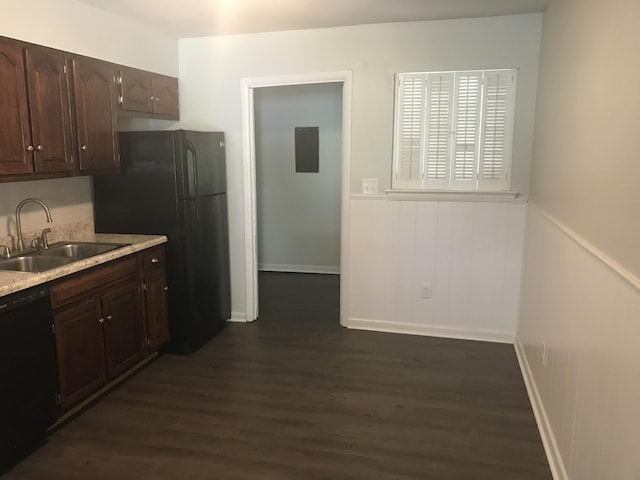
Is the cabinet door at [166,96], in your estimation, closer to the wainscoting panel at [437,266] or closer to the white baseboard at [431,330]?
the wainscoting panel at [437,266]

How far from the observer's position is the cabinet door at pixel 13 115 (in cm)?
253

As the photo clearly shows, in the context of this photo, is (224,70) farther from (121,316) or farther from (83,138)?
(121,316)

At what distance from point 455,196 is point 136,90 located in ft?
8.37

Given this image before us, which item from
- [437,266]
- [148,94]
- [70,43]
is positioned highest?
[70,43]

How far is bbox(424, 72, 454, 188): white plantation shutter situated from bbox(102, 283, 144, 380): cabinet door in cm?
237

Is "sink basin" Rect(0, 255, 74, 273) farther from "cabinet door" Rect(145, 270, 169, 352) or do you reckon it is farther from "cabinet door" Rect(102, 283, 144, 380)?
"cabinet door" Rect(145, 270, 169, 352)

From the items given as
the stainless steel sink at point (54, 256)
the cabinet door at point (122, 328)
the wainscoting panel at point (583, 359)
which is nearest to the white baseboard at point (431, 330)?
the wainscoting panel at point (583, 359)

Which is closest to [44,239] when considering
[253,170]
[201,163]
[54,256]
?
[54,256]

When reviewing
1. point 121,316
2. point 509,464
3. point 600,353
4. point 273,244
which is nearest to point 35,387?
point 121,316

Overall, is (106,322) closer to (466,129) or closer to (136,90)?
(136,90)

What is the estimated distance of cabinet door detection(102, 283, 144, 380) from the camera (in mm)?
3070

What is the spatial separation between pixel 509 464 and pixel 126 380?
246 centimetres

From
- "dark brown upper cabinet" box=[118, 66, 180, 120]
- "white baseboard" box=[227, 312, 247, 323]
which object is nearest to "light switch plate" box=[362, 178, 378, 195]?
"white baseboard" box=[227, 312, 247, 323]

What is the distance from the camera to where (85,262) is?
2.82m
